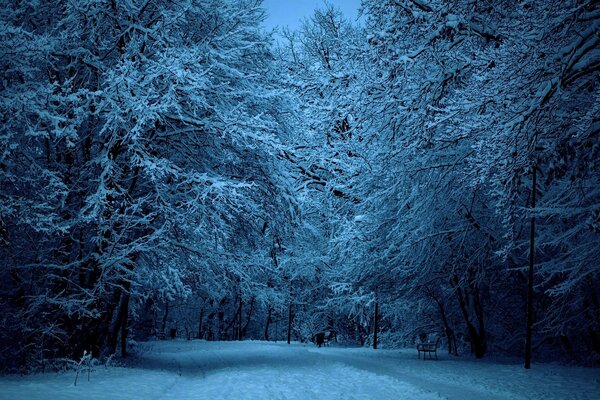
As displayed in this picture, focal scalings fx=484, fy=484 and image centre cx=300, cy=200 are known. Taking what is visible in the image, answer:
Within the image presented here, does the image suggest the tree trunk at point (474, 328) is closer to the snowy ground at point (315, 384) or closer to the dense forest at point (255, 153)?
the dense forest at point (255, 153)

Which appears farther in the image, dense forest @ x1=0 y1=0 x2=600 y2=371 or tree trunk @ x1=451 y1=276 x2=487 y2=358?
tree trunk @ x1=451 y1=276 x2=487 y2=358

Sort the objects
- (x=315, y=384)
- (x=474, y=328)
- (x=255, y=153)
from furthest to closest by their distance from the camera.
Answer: (x=474, y=328), (x=255, y=153), (x=315, y=384)

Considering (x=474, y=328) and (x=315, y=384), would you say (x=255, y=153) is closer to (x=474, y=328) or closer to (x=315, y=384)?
(x=315, y=384)

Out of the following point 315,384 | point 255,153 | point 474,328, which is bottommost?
point 315,384

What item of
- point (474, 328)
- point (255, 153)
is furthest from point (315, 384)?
point (474, 328)

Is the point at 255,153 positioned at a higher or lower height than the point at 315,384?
higher

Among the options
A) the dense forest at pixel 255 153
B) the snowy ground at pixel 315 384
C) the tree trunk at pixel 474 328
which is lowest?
the snowy ground at pixel 315 384

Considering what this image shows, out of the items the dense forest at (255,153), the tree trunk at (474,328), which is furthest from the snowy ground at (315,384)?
the tree trunk at (474,328)

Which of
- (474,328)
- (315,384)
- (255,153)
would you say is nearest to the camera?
(315,384)

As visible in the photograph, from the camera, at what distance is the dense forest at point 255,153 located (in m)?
8.85

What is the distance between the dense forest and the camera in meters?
8.85

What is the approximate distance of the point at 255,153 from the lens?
1391 cm

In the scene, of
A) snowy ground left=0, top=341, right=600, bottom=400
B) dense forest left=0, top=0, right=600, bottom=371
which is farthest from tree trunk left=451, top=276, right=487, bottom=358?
snowy ground left=0, top=341, right=600, bottom=400

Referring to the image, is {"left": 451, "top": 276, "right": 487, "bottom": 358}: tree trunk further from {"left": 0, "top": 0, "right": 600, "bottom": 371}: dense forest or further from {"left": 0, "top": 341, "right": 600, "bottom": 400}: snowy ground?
{"left": 0, "top": 341, "right": 600, "bottom": 400}: snowy ground
